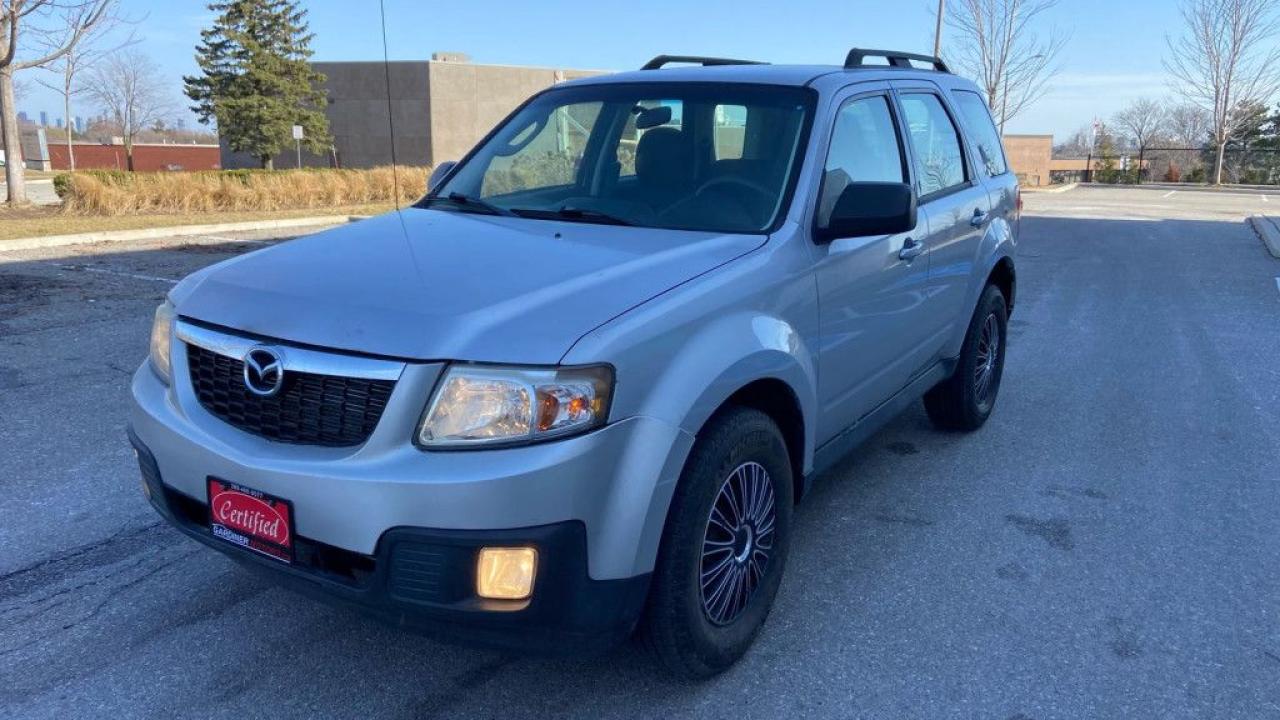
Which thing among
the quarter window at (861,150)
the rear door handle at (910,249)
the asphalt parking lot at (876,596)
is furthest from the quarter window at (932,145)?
the asphalt parking lot at (876,596)

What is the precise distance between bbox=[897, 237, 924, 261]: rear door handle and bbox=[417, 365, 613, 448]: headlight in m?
2.04

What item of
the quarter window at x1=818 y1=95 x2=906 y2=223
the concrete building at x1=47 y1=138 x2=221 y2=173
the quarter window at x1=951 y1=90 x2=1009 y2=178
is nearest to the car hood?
the quarter window at x1=818 y1=95 x2=906 y2=223

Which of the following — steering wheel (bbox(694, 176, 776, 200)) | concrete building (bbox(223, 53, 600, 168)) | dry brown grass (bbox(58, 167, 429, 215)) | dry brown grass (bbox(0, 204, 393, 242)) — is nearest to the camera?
steering wheel (bbox(694, 176, 776, 200))

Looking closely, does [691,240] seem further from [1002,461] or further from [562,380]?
[1002,461]

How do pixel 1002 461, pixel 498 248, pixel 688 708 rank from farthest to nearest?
pixel 1002 461, pixel 498 248, pixel 688 708

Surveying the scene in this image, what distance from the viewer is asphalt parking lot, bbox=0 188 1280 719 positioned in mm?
2770

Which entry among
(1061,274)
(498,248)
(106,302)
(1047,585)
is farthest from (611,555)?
(1061,274)

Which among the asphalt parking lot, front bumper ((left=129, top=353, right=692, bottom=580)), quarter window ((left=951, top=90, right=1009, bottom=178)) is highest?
quarter window ((left=951, top=90, right=1009, bottom=178))

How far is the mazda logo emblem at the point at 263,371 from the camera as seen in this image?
239 centimetres

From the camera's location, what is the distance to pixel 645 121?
3.83 m

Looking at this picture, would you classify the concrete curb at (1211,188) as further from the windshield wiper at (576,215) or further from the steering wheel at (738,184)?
the windshield wiper at (576,215)

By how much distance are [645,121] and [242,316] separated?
1.88 m

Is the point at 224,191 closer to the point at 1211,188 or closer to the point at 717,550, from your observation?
the point at 717,550

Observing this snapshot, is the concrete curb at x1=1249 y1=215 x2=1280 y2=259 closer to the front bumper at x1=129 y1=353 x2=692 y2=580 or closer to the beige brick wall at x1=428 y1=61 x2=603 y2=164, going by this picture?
the front bumper at x1=129 y1=353 x2=692 y2=580
